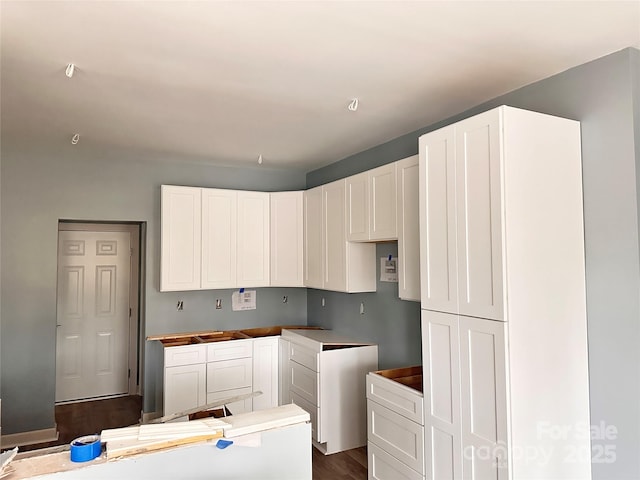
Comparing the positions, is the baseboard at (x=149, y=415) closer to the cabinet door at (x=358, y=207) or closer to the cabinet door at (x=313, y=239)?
the cabinet door at (x=313, y=239)

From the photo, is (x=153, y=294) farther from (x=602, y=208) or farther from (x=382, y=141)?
(x=602, y=208)

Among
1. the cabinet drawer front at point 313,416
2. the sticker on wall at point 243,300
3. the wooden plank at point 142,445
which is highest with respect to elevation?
the sticker on wall at point 243,300

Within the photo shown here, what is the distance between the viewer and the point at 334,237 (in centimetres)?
420

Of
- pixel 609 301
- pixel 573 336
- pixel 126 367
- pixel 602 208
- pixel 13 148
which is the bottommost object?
pixel 126 367

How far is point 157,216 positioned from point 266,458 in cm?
353

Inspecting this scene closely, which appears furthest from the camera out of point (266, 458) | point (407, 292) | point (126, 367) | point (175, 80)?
point (126, 367)

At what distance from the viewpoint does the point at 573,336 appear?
233 cm

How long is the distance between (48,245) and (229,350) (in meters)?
1.98

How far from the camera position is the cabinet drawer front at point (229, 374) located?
4336 mm

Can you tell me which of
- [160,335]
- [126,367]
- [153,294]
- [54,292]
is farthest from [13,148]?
[126,367]

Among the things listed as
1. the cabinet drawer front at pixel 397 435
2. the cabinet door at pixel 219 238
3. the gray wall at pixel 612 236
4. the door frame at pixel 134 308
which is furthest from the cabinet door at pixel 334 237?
the door frame at pixel 134 308

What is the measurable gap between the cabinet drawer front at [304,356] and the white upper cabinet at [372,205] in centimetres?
110

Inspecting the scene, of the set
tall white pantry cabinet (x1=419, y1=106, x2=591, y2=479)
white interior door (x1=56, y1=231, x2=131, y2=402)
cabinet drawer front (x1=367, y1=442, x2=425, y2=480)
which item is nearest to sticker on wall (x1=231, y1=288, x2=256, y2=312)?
white interior door (x1=56, y1=231, x2=131, y2=402)

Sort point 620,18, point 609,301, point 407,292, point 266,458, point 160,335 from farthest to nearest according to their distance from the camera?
point 160,335 < point 407,292 < point 609,301 < point 620,18 < point 266,458
